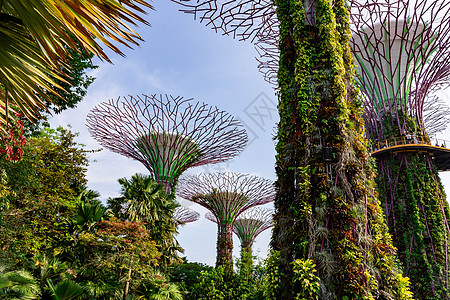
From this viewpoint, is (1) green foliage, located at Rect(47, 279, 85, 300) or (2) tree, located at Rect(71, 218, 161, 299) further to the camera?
(2) tree, located at Rect(71, 218, 161, 299)

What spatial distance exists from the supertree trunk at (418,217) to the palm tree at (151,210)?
31.5ft

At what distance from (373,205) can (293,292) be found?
69.7 inches

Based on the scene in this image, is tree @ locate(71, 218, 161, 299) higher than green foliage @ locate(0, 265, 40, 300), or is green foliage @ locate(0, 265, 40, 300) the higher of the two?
tree @ locate(71, 218, 161, 299)

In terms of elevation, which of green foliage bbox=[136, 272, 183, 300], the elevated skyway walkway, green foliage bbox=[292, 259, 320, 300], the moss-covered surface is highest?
the elevated skyway walkway

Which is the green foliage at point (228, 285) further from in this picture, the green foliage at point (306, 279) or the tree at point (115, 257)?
the green foliage at point (306, 279)

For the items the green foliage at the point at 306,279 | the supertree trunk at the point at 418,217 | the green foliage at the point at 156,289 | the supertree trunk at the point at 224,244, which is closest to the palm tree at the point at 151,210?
the green foliage at the point at 156,289

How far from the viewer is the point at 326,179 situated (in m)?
4.48

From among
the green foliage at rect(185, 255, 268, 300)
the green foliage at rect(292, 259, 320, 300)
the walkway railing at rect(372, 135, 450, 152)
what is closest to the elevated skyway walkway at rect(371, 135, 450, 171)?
the walkway railing at rect(372, 135, 450, 152)

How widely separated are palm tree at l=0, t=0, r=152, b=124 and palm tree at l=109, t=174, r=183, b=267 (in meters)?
10.2

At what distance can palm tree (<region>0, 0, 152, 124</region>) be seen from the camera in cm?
184

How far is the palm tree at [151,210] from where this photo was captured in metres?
12.2

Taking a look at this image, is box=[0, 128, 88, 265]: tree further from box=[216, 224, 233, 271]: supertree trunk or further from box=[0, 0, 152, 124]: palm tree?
box=[216, 224, 233, 271]: supertree trunk

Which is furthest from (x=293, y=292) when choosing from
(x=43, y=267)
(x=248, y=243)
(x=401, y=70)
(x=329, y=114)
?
(x=248, y=243)

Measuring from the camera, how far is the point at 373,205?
4578 millimetres
